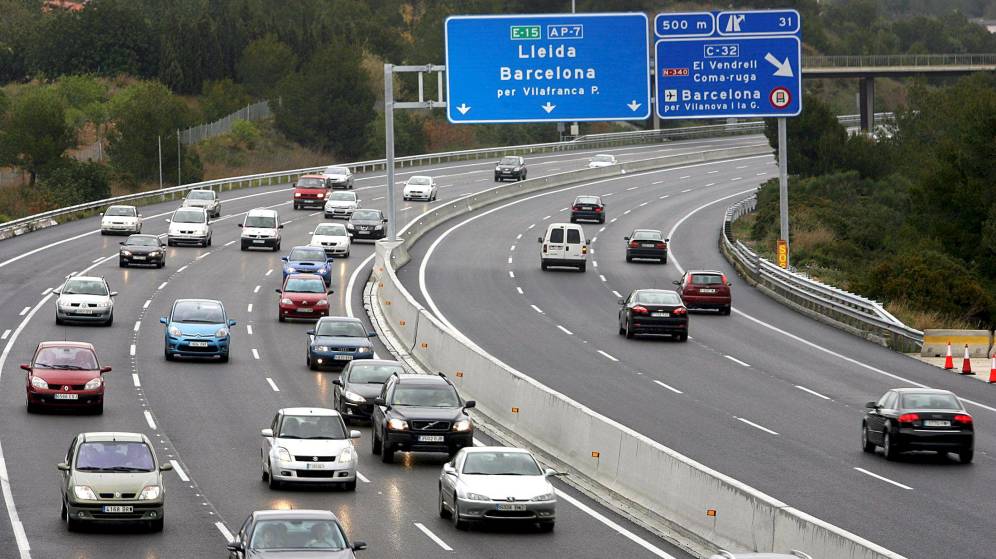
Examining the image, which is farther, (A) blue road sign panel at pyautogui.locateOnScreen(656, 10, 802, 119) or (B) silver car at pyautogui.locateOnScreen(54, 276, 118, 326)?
(A) blue road sign panel at pyautogui.locateOnScreen(656, 10, 802, 119)

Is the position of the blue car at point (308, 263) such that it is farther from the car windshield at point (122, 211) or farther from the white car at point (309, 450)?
the white car at point (309, 450)

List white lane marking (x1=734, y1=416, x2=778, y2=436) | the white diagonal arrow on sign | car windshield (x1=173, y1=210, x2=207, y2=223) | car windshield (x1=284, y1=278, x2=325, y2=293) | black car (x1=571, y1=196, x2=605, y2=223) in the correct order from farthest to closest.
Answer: black car (x1=571, y1=196, x2=605, y2=223) → car windshield (x1=173, y1=210, x2=207, y2=223) → the white diagonal arrow on sign → car windshield (x1=284, y1=278, x2=325, y2=293) → white lane marking (x1=734, y1=416, x2=778, y2=436)

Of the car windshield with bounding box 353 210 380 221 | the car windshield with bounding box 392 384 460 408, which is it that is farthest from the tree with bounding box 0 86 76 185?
the car windshield with bounding box 392 384 460 408

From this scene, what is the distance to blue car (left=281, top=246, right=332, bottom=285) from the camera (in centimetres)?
5391

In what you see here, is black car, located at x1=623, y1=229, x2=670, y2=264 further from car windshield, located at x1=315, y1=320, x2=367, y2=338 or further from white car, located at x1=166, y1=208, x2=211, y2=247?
car windshield, located at x1=315, y1=320, x2=367, y2=338

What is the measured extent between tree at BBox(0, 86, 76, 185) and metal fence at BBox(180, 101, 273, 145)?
13.1 meters

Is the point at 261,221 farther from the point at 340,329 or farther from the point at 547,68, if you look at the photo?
the point at 340,329

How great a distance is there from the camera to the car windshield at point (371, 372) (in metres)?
31.5

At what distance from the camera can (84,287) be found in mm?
44969

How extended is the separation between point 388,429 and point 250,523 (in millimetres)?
10019

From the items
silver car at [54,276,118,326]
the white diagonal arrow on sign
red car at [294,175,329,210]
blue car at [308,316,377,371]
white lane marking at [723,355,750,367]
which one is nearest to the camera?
blue car at [308,316,377,371]

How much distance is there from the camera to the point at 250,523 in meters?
17.3

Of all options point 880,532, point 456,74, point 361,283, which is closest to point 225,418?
point 880,532

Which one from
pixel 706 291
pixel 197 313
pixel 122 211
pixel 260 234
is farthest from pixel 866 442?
pixel 122 211
